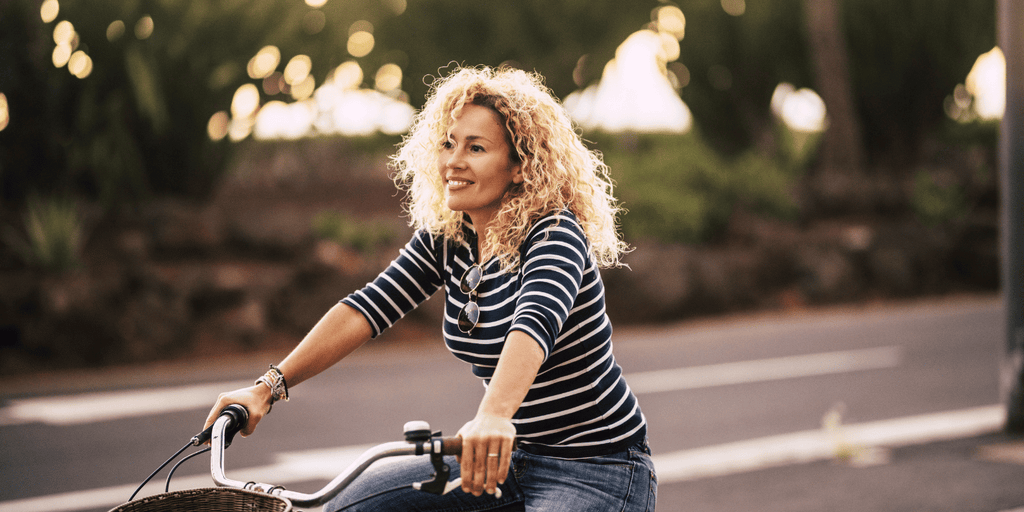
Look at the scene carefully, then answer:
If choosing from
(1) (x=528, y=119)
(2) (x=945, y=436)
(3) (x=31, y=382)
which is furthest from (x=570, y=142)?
(3) (x=31, y=382)

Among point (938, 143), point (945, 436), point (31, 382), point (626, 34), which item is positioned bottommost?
point (945, 436)

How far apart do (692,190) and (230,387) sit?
8.65 m

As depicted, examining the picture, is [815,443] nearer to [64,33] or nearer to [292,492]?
A: [292,492]

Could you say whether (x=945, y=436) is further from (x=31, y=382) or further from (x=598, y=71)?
(x=598, y=71)

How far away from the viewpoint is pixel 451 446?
183cm

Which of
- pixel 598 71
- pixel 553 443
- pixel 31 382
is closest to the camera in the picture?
pixel 553 443

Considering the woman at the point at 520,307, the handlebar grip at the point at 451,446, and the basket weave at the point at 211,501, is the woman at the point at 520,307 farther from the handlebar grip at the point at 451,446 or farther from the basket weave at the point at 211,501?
the basket weave at the point at 211,501

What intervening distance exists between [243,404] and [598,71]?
1363 centimetres

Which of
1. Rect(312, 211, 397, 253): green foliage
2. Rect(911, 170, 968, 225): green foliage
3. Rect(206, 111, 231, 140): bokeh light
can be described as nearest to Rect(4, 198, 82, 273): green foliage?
Rect(206, 111, 231, 140): bokeh light

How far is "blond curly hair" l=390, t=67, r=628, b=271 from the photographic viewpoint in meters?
2.36

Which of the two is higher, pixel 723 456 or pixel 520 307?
pixel 520 307

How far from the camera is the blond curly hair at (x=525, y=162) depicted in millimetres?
2359

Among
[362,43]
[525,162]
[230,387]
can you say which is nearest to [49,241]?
[230,387]

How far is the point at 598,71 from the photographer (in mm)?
15297
